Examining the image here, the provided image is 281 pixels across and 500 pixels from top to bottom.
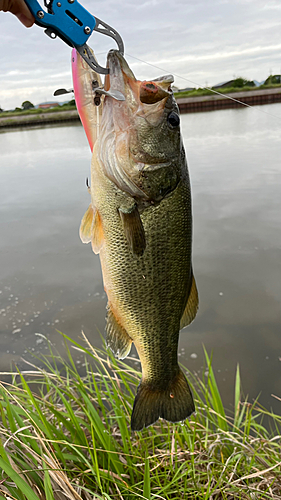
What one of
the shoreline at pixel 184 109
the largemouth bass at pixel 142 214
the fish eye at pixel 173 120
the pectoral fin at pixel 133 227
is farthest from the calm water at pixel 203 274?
the shoreline at pixel 184 109

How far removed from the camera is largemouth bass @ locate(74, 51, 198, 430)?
147cm

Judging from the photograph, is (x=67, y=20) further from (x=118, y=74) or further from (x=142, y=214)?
(x=142, y=214)

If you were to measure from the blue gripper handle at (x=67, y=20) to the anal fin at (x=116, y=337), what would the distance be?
1.16m

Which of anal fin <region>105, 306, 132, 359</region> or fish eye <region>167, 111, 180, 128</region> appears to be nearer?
fish eye <region>167, 111, 180, 128</region>

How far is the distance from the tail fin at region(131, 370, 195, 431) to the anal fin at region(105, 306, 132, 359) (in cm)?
22

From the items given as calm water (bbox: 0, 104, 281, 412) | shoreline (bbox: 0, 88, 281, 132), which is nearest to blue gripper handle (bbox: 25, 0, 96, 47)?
calm water (bbox: 0, 104, 281, 412)

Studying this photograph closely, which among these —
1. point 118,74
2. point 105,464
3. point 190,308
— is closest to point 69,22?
point 118,74

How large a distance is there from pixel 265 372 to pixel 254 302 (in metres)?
1.67

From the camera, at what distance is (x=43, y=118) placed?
169 feet

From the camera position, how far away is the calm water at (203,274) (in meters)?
5.07

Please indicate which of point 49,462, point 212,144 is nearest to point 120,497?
point 49,462

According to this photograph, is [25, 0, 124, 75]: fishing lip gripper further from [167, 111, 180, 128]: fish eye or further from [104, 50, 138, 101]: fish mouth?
[167, 111, 180, 128]: fish eye

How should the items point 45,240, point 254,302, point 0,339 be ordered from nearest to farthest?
point 0,339, point 254,302, point 45,240

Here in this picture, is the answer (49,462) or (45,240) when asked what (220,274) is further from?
(49,462)
